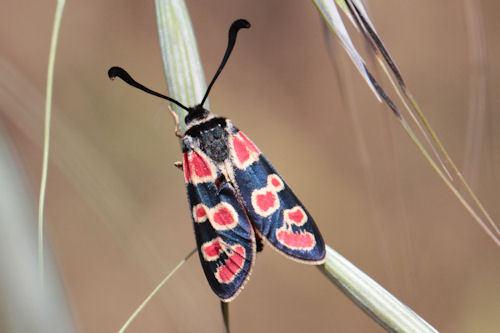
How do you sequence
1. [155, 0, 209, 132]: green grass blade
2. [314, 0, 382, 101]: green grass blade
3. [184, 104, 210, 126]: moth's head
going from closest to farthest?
[314, 0, 382, 101]: green grass blade → [155, 0, 209, 132]: green grass blade → [184, 104, 210, 126]: moth's head

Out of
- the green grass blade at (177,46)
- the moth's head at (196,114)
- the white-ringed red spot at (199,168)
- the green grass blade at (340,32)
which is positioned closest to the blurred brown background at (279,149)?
the white-ringed red spot at (199,168)

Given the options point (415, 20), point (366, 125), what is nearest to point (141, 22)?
point (366, 125)

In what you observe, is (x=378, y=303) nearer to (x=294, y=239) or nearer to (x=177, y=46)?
→ (x=294, y=239)

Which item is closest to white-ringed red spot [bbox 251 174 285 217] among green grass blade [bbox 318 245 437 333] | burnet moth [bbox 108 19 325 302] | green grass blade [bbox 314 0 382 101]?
burnet moth [bbox 108 19 325 302]

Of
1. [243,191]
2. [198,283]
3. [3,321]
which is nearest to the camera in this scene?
[3,321]

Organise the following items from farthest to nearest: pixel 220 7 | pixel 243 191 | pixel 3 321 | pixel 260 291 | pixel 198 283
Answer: pixel 220 7
pixel 260 291
pixel 198 283
pixel 243 191
pixel 3 321

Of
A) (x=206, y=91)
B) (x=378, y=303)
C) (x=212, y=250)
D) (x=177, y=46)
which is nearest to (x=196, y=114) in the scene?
(x=206, y=91)

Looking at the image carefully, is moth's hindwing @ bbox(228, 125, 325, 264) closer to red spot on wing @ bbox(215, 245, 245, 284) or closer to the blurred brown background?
red spot on wing @ bbox(215, 245, 245, 284)

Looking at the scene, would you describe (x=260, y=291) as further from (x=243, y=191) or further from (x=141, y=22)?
(x=141, y=22)
